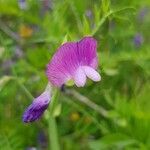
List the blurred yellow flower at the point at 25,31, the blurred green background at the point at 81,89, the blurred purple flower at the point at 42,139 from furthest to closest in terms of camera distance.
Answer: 1. the blurred yellow flower at the point at 25,31
2. the blurred purple flower at the point at 42,139
3. the blurred green background at the point at 81,89

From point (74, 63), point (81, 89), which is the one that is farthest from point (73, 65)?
point (81, 89)

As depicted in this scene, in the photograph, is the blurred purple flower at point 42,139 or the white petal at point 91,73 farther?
the blurred purple flower at point 42,139

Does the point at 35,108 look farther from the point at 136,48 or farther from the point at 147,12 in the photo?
the point at 147,12

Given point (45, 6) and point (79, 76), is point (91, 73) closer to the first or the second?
point (79, 76)

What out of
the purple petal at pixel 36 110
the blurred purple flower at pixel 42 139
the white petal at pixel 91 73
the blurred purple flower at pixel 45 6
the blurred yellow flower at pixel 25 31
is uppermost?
the blurred purple flower at pixel 45 6

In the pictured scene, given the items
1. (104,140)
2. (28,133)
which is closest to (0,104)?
(28,133)

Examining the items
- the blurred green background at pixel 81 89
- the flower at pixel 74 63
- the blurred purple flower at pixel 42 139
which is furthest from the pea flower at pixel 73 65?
the blurred purple flower at pixel 42 139

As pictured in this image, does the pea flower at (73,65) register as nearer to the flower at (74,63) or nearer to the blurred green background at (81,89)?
the flower at (74,63)

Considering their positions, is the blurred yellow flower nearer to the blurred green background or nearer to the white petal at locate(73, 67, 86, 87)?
the blurred green background
